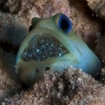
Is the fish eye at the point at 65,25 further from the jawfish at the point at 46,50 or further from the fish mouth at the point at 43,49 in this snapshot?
the fish mouth at the point at 43,49

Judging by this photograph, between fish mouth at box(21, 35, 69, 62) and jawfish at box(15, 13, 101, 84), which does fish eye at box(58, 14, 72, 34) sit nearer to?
jawfish at box(15, 13, 101, 84)

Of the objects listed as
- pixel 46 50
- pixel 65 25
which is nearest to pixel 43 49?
pixel 46 50

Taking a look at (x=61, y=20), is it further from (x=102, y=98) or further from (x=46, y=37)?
(x=102, y=98)

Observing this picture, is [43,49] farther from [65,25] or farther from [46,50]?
[65,25]

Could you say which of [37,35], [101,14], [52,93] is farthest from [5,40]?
[52,93]

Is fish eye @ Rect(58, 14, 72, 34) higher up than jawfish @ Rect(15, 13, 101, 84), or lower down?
higher up

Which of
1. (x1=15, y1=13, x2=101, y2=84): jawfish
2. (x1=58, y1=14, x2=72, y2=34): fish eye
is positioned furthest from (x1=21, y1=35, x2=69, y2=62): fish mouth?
(x1=58, y1=14, x2=72, y2=34): fish eye

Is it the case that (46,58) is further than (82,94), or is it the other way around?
(46,58)
